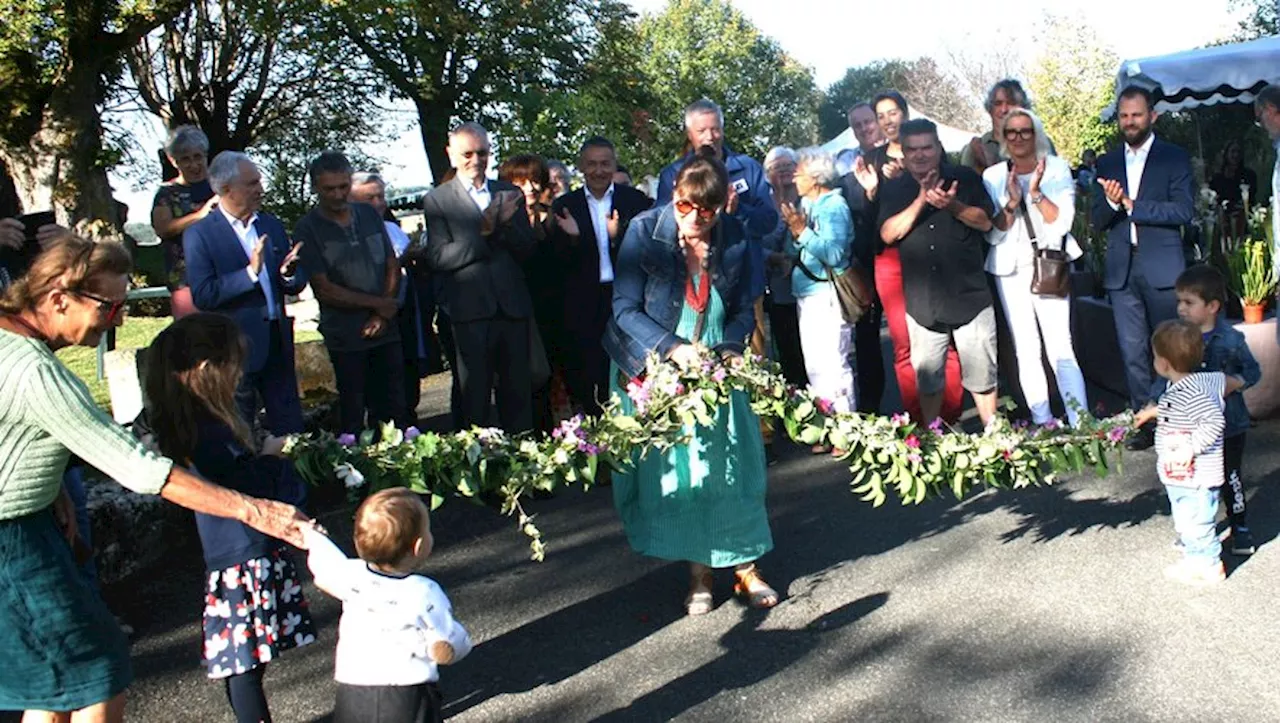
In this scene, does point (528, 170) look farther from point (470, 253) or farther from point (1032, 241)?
point (1032, 241)

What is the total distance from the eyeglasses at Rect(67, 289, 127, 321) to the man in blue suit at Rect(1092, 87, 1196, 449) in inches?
231

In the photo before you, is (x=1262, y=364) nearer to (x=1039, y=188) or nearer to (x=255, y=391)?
(x=1039, y=188)

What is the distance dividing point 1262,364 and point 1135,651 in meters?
4.37

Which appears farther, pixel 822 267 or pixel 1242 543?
pixel 822 267

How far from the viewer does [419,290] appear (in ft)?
→ 30.7

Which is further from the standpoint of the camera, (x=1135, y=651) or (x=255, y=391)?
(x=255, y=391)

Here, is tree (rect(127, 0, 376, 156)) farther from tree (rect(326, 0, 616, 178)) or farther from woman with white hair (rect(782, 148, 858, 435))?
woman with white hair (rect(782, 148, 858, 435))

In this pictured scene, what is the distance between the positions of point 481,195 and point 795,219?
196 centimetres

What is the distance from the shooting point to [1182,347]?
5625 mm

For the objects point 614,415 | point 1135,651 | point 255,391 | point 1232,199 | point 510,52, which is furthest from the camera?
point 510,52

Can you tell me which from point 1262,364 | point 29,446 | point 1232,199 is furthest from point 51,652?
point 1232,199

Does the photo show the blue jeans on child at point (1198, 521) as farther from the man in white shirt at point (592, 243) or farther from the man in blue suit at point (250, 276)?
the man in blue suit at point (250, 276)

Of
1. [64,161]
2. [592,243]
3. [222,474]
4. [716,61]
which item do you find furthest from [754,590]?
[716,61]

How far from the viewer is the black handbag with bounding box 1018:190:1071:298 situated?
7816mm
